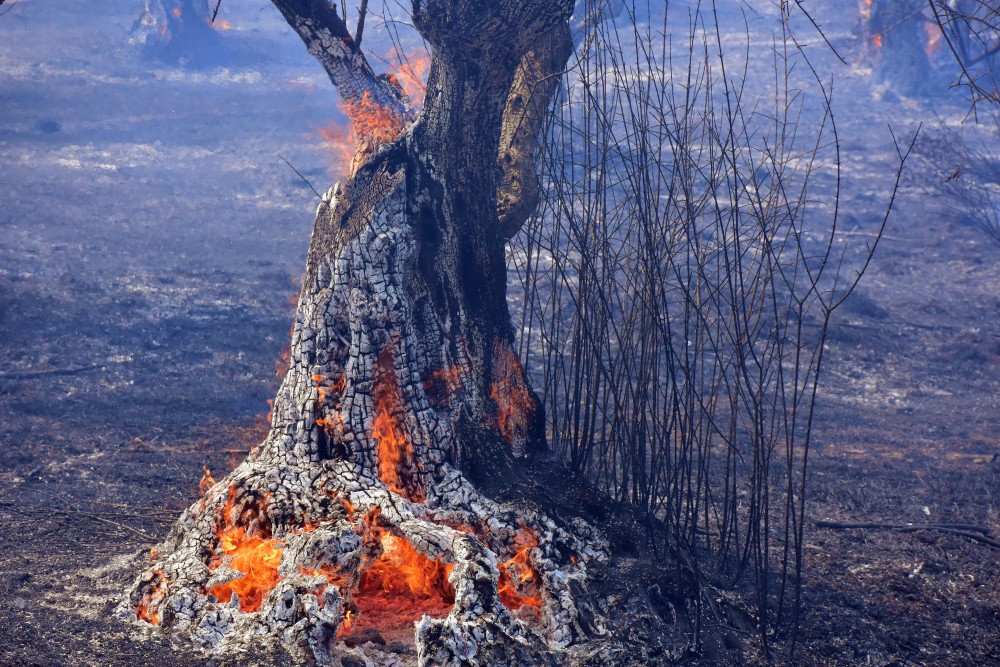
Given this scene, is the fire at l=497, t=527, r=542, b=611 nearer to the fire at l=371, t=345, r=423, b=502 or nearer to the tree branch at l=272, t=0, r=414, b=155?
the fire at l=371, t=345, r=423, b=502

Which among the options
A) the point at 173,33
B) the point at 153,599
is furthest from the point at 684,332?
the point at 173,33

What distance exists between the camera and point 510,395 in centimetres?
483

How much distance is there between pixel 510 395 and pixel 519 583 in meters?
1.21

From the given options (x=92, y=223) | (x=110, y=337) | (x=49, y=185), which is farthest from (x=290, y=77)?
(x=110, y=337)

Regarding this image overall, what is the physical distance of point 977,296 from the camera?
12.4 meters

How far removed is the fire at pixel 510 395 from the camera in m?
4.76

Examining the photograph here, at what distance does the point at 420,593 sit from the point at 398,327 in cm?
142

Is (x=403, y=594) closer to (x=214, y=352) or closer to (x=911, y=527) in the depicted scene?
(x=911, y=527)

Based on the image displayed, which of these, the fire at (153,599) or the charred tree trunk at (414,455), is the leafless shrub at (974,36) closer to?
the charred tree trunk at (414,455)

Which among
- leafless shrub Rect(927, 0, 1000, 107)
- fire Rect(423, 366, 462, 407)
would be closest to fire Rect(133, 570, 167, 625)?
fire Rect(423, 366, 462, 407)

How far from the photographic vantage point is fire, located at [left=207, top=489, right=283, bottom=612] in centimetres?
386

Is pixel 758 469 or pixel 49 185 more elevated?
pixel 49 185

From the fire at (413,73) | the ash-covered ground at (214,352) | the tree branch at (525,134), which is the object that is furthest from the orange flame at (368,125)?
the ash-covered ground at (214,352)

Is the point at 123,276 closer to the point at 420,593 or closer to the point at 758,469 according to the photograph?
the point at 420,593
